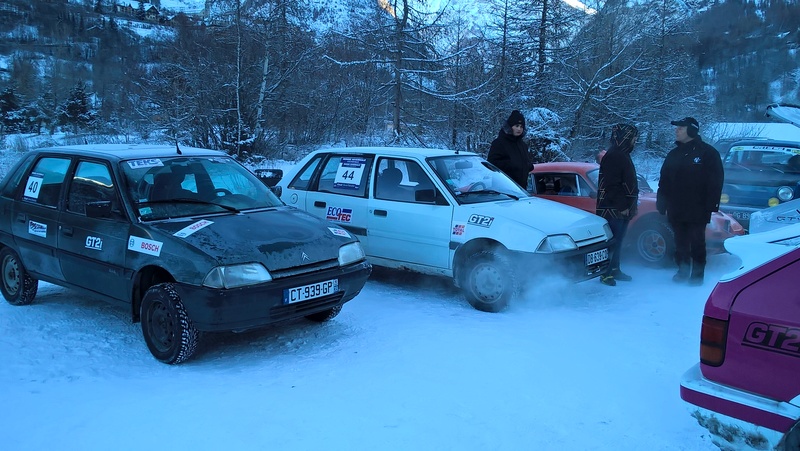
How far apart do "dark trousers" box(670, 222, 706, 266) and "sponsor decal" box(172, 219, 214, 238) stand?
5.19 meters

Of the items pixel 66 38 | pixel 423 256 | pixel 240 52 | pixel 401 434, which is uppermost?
pixel 66 38

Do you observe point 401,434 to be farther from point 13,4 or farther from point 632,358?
point 13,4

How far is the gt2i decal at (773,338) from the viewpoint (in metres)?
2.22

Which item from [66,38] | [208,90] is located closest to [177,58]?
[208,90]

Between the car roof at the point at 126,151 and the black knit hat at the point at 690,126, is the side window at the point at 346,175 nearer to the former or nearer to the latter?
the car roof at the point at 126,151

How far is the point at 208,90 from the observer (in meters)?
20.3

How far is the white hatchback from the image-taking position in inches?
213

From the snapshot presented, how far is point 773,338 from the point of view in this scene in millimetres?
2293

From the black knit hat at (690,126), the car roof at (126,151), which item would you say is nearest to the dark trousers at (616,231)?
the black knit hat at (690,126)

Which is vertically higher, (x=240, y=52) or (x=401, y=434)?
(x=240, y=52)

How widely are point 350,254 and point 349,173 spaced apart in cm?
212

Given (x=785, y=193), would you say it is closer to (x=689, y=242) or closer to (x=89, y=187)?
(x=689, y=242)

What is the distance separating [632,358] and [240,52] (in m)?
18.2

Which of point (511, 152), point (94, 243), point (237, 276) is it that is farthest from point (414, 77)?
point (237, 276)
